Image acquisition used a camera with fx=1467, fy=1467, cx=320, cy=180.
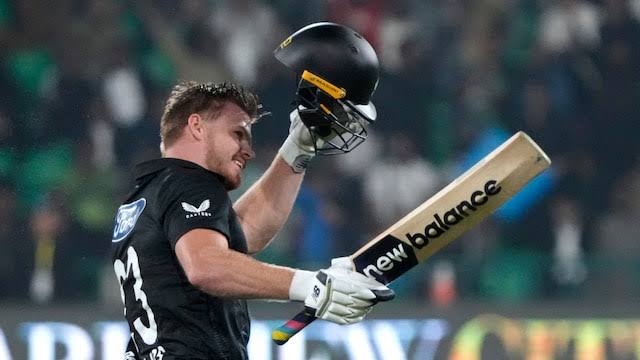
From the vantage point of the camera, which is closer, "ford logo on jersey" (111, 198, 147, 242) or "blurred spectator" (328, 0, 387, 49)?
"ford logo on jersey" (111, 198, 147, 242)

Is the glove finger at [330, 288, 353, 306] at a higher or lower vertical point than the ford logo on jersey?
lower

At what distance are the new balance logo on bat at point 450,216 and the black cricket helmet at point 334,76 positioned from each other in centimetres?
A: 47

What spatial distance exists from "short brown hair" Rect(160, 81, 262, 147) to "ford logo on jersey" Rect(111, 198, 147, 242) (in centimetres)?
25

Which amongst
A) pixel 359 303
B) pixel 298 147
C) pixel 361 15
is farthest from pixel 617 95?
pixel 359 303

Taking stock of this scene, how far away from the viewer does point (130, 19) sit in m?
10.9

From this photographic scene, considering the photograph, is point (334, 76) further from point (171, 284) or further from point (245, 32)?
point (245, 32)

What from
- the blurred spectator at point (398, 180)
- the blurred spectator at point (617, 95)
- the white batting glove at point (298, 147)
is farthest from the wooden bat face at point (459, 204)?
the blurred spectator at point (617, 95)

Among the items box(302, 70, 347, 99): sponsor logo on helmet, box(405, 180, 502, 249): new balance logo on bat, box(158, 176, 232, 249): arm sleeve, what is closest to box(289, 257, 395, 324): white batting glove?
box(158, 176, 232, 249): arm sleeve

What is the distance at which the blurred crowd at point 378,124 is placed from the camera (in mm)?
9430

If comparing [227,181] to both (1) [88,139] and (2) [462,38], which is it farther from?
(2) [462,38]

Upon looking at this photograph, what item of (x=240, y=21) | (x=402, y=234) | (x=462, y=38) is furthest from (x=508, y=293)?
(x=402, y=234)

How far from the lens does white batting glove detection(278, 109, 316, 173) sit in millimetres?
5164

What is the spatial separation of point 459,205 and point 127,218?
1.01 m

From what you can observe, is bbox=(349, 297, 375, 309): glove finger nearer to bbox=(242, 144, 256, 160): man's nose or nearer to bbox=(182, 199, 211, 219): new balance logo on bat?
bbox=(182, 199, 211, 219): new balance logo on bat
